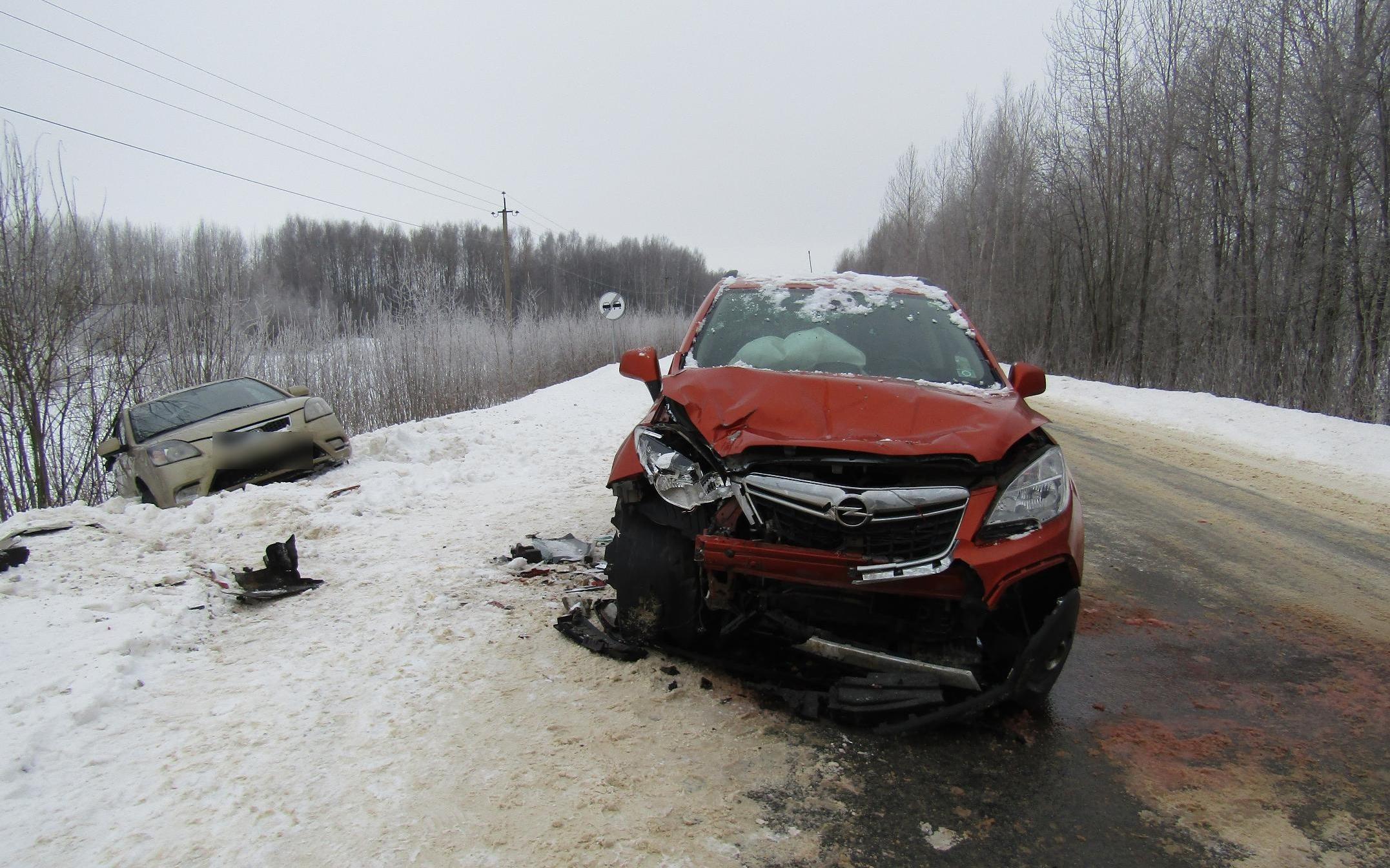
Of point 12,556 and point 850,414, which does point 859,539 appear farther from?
point 12,556

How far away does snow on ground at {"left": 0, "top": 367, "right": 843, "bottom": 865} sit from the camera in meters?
2.22

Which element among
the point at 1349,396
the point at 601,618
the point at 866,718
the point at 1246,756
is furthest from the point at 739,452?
the point at 1349,396

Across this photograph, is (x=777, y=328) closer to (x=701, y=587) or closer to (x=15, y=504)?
(x=701, y=587)

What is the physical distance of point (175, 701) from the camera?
3.04 meters

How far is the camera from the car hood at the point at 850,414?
2760 millimetres

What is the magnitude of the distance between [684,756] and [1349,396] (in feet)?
51.4

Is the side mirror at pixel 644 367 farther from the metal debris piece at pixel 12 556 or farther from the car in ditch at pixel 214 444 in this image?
the car in ditch at pixel 214 444

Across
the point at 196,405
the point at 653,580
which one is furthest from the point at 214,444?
the point at 653,580

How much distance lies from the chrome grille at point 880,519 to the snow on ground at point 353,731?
2.65 ft

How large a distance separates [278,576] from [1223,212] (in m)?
23.0

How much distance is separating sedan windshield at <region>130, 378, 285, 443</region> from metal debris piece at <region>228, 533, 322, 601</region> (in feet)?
16.8

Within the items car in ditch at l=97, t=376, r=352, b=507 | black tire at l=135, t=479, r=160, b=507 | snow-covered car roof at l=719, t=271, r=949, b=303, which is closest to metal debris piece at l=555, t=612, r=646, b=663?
snow-covered car roof at l=719, t=271, r=949, b=303

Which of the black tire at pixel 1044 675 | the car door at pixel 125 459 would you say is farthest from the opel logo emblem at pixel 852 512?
the car door at pixel 125 459

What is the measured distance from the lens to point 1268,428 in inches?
456
